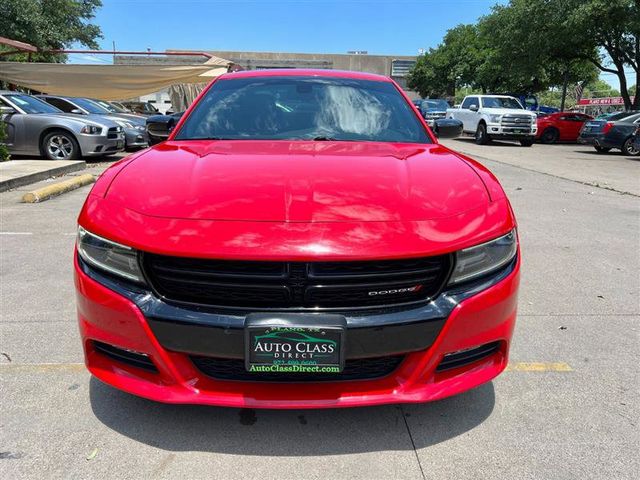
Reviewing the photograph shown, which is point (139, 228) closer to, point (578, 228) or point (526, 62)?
point (578, 228)

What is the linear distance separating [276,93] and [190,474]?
2465mm

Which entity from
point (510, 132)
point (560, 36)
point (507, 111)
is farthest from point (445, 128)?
point (560, 36)

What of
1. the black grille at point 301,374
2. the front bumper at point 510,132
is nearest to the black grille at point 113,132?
the black grille at point 301,374

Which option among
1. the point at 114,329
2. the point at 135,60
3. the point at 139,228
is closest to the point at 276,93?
the point at 139,228

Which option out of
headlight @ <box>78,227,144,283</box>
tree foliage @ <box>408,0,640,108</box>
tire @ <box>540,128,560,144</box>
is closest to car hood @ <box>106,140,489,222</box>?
headlight @ <box>78,227,144,283</box>

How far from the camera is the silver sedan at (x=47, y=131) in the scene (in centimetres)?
1100

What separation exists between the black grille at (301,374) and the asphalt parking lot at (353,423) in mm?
380

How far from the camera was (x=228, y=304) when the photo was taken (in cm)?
198

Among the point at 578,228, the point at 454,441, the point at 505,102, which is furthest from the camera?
the point at 505,102

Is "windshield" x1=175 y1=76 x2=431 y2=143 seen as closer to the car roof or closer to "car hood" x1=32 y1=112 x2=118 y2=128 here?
the car roof

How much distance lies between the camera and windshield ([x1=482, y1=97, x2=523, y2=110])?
22672 mm

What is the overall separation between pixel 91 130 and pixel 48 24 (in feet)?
64.7

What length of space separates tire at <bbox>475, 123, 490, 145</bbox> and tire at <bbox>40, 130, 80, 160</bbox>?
54.6ft

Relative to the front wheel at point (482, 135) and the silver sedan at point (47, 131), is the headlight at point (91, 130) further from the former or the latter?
the front wheel at point (482, 135)
